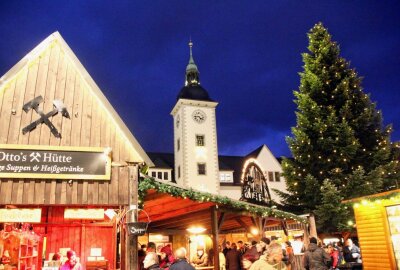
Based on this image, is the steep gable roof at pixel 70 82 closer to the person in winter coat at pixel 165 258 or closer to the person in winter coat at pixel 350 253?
the person in winter coat at pixel 165 258

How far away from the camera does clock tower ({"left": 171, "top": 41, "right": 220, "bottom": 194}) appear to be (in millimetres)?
40469

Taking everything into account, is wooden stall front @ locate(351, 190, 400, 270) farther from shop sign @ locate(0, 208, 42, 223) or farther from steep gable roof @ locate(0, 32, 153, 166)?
shop sign @ locate(0, 208, 42, 223)

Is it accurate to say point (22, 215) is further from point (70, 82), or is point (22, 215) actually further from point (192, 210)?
point (192, 210)

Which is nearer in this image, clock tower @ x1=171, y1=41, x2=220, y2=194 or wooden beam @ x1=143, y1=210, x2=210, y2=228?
wooden beam @ x1=143, y1=210, x2=210, y2=228

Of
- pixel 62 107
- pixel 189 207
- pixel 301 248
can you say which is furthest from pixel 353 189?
pixel 62 107

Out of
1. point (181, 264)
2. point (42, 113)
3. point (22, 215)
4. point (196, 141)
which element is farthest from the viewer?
point (196, 141)

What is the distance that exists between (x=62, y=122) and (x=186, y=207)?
16.1ft

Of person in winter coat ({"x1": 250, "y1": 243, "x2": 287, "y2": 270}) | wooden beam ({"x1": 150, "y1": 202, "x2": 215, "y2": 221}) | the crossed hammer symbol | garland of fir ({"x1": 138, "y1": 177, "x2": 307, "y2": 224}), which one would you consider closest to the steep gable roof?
the crossed hammer symbol

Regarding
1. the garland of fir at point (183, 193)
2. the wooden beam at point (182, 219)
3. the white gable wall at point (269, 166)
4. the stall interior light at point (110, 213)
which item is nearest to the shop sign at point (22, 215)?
the garland of fir at point (183, 193)

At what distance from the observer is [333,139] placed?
2088cm

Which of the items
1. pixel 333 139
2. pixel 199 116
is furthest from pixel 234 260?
pixel 199 116

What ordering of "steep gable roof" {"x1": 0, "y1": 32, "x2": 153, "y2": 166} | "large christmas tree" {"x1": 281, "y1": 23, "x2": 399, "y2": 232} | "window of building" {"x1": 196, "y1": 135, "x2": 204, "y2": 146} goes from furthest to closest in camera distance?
"window of building" {"x1": 196, "y1": 135, "x2": 204, "y2": 146}
"large christmas tree" {"x1": 281, "y1": 23, "x2": 399, "y2": 232}
"steep gable roof" {"x1": 0, "y1": 32, "x2": 153, "y2": 166}

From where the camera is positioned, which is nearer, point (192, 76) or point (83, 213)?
point (83, 213)

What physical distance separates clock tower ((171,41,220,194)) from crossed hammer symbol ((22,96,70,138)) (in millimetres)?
29943
